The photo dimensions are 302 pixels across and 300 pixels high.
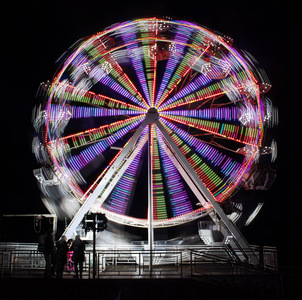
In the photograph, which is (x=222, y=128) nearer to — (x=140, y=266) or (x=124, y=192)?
(x=124, y=192)

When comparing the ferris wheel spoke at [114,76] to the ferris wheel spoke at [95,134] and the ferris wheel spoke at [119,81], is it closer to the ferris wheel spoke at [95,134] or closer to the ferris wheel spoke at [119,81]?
the ferris wheel spoke at [119,81]

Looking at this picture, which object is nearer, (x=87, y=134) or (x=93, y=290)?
(x=93, y=290)

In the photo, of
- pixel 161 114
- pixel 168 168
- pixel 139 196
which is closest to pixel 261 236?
pixel 139 196

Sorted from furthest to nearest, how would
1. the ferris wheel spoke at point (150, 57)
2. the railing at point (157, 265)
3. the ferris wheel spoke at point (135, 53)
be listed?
the ferris wheel spoke at point (150, 57), the ferris wheel spoke at point (135, 53), the railing at point (157, 265)

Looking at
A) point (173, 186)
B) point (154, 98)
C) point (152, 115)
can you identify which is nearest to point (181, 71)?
point (154, 98)

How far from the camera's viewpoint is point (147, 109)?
637 inches

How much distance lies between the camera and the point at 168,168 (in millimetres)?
17594

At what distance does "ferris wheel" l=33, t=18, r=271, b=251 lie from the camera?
15312 millimetres

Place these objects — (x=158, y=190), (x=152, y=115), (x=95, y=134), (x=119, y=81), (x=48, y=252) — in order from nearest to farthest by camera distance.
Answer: (x=48, y=252) < (x=152, y=115) < (x=95, y=134) < (x=119, y=81) < (x=158, y=190)

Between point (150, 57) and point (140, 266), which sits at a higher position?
point (150, 57)

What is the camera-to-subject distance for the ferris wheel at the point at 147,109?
1531 cm

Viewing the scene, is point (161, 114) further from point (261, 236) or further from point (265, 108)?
point (261, 236)

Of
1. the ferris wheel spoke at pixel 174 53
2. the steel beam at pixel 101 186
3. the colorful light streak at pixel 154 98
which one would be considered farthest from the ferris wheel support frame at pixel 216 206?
the ferris wheel spoke at pixel 174 53

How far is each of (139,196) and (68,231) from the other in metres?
19.6
